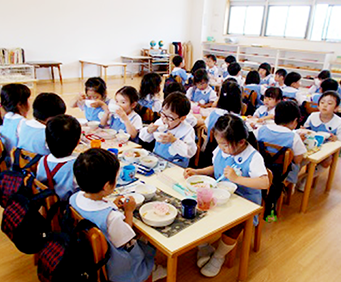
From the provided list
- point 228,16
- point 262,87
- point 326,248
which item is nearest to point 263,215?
point 326,248

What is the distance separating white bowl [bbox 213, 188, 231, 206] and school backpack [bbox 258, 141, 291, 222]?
0.57m

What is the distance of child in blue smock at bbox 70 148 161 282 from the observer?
135 centimetres

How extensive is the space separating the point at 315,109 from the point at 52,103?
9.82ft

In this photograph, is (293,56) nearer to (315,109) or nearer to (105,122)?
(315,109)

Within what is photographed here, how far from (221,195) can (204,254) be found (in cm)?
64

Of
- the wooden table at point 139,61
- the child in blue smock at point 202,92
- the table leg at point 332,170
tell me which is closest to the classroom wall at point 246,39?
the wooden table at point 139,61

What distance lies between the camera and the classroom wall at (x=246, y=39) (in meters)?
7.66

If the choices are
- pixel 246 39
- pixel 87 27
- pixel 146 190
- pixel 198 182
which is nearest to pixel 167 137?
pixel 198 182

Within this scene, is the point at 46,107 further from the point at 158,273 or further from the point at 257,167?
the point at 257,167

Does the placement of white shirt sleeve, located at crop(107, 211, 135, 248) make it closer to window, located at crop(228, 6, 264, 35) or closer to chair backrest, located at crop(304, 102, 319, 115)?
chair backrest, located at crop(304, 102, 319, 115)

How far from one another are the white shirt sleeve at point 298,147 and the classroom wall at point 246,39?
20.5ft

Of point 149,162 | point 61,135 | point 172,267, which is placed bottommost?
point 172,267

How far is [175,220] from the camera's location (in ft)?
4.90

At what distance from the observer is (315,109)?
147 inches
